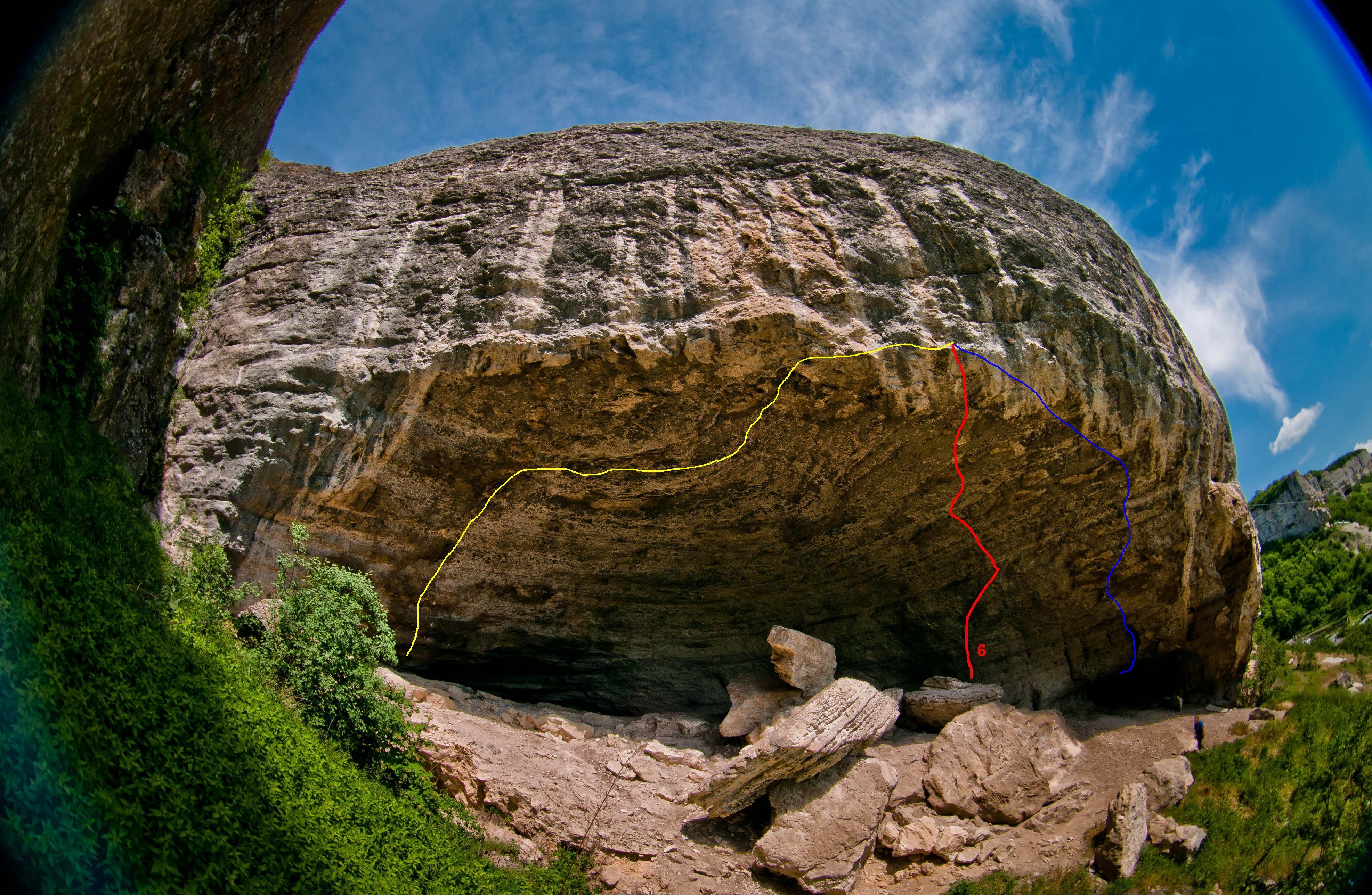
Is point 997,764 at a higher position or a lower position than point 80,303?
lower

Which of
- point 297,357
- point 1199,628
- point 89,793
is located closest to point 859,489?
point 1199,628

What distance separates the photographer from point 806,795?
27.2 ft

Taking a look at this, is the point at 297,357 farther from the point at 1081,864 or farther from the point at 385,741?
the point at 1081,864

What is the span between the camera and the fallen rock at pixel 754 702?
953cm

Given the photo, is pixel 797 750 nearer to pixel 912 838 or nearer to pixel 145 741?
pixel 912 838

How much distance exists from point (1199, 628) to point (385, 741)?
10833mm

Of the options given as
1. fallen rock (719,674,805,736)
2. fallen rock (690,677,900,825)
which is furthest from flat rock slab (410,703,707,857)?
fallen rock (719,674,805,736)

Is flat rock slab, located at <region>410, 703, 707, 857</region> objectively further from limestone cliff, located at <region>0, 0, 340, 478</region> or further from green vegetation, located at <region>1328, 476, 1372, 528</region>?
green vegetation, located at <region>1328, 476, 1372, 528</region>

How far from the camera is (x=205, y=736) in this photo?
5.35m

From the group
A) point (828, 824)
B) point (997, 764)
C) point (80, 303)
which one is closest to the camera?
point (80, 303)

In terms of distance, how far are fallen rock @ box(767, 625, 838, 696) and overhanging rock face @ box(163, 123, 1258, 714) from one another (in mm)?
1368

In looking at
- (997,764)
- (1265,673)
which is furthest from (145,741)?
(1265,673)

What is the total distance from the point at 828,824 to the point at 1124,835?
2.84 m

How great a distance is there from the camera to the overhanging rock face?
8305mm
